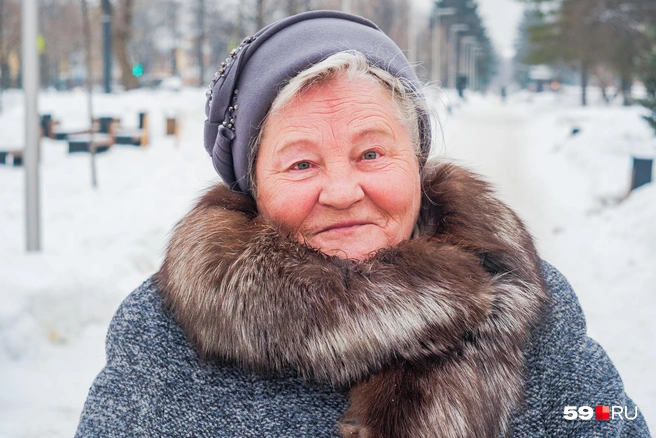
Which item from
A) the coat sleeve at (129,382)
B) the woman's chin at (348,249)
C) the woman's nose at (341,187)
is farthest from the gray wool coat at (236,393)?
the woman's nose at (341,187)

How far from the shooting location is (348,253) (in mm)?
1756

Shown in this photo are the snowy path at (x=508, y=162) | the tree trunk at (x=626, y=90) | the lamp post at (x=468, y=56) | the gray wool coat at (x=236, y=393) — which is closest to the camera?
the gray wool coat at (x=236, y=393)

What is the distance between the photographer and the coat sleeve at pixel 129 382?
1.63 meters

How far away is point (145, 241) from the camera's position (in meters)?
7.21

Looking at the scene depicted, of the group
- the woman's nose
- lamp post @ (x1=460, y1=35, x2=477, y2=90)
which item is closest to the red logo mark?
the woman's nose

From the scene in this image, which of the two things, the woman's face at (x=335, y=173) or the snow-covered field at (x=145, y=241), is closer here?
the woman's face at (x=335, y=173)

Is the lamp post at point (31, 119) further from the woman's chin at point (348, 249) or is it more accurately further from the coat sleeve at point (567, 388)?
the coat sleeve at point (567, 388)

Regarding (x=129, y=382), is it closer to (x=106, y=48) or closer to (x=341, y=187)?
(x=341, y=187)

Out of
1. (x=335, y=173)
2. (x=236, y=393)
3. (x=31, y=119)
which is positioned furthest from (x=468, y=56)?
(x=236, y=393)

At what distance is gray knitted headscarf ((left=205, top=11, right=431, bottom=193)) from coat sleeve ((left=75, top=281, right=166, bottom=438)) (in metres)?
0.47

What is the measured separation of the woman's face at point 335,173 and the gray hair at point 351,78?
0.02 meters

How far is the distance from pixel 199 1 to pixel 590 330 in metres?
35.9

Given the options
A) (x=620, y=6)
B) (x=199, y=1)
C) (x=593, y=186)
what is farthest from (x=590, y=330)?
(x=199, y=1)

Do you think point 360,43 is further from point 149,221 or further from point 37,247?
point 149,221
